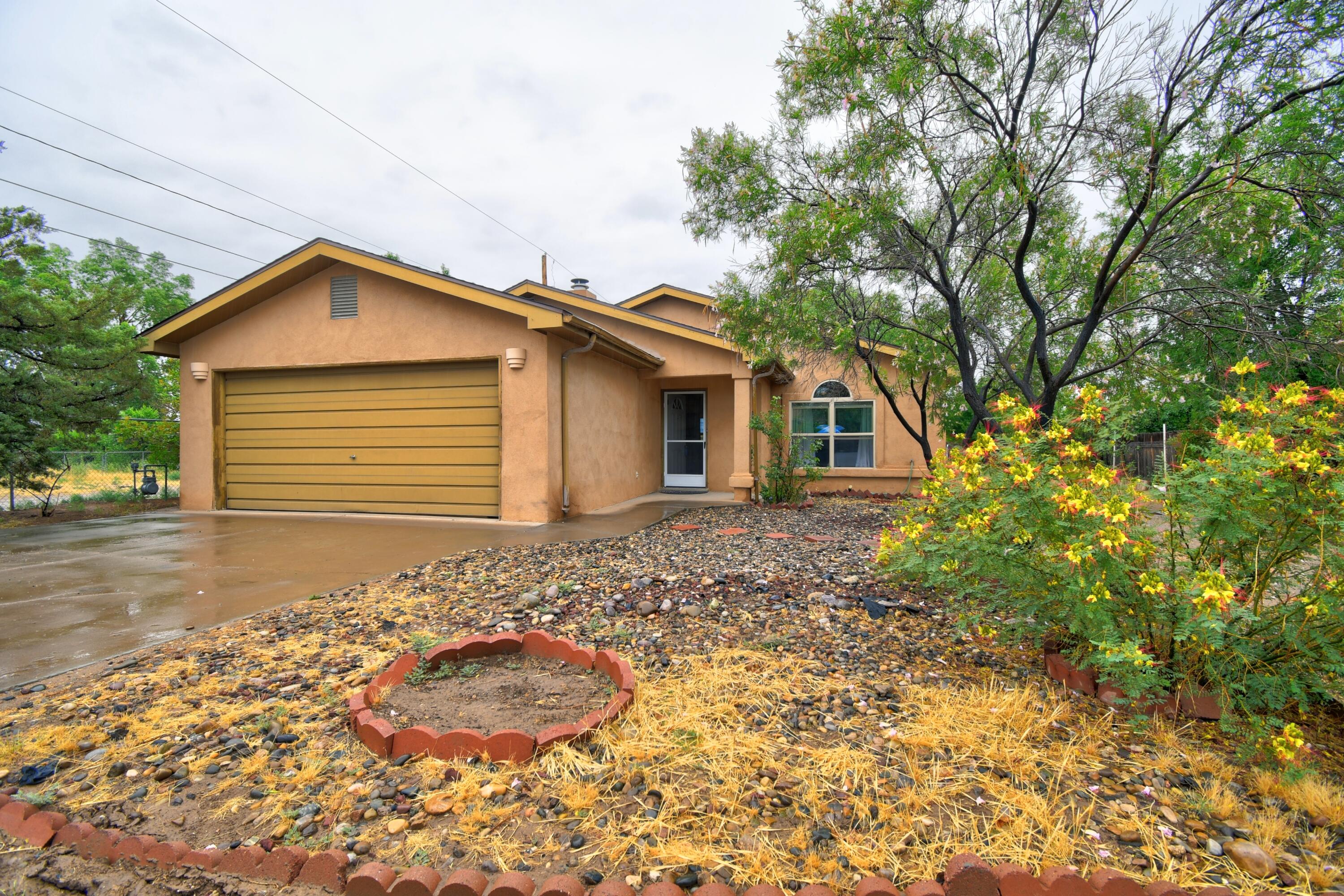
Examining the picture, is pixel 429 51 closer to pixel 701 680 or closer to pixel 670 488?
pixel 670 488

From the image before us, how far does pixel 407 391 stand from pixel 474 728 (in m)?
7.53

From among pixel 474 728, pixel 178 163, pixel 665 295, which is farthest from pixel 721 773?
pixel 178 163

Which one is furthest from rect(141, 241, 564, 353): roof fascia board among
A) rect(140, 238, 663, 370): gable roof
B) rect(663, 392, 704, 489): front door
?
rect(663, 392, 704, 489): front door

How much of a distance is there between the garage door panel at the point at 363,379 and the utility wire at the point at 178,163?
740cm

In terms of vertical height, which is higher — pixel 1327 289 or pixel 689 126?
pixel 689 126

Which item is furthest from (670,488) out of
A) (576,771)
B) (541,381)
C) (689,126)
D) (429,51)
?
(576,771)

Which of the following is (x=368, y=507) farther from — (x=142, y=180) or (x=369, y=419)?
(x=142, y=180)

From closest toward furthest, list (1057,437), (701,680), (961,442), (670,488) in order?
(1057,437) < (701,680) < (961,442) < (670,488)

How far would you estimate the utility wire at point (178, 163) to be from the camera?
11523mm

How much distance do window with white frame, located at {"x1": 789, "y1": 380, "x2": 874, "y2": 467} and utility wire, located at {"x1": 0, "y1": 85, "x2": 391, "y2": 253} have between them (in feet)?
40.4

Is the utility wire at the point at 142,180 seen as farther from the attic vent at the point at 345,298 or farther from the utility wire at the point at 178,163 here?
the attic vent at the point at 345,298

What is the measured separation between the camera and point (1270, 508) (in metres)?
2.24

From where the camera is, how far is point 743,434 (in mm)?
10383

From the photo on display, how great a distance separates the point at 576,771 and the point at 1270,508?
8.81 feet
